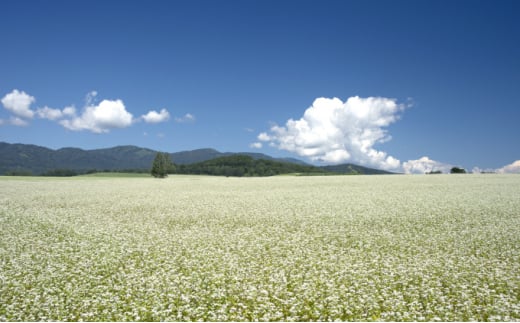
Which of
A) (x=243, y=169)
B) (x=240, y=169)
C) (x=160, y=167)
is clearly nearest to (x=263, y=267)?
(x=160, y=167)

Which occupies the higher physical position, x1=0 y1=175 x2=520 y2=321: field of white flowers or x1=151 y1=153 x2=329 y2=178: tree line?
A: x1=151 y1=153 x2=329 y2=178: tree line

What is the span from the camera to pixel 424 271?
12141 millimetres

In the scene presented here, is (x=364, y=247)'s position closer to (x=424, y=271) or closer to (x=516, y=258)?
(x=424, y=271)

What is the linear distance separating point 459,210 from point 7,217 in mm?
36382

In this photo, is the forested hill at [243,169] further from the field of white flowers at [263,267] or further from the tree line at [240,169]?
the field of white flowers at [263,267]

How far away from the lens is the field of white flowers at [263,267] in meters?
9.02

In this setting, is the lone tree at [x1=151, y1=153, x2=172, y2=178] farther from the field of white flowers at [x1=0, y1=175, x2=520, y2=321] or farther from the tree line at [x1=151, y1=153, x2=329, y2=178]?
the field of white flowers at [x1=0, y1=175, x2=520, y2=321]

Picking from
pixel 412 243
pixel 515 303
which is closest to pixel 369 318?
pixel 515 303

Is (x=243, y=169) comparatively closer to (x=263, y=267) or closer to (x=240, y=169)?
(x=240, y=169)

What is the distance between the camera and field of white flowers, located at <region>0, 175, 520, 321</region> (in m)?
9.02

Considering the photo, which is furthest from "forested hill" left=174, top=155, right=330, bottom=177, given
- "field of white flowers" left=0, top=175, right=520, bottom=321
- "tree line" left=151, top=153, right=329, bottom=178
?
"field of white flowers" left=0, top=175, right=520, bottom=321

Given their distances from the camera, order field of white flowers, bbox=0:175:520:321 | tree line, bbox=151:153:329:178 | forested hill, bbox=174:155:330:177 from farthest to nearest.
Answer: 1. forested hill, bbox=174:155:330:177
2. tree line, bbox=151:153:329:178
3. field of white flowers, bbox=0:175:520:321

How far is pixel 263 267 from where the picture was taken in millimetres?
12664

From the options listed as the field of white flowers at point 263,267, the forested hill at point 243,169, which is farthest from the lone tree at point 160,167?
the field of white flowers at point 263,267
